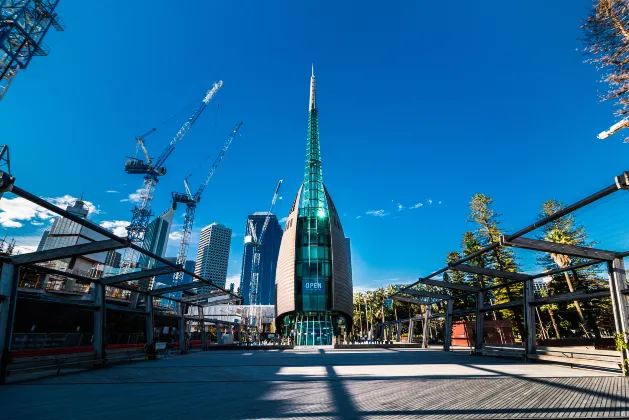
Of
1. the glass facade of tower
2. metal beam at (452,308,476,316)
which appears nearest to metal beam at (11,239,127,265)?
metal beam at (452,308,476,316)

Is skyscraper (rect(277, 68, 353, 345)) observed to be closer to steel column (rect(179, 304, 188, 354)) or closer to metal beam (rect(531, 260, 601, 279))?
steel column (rect(179, 304, 188, 354))

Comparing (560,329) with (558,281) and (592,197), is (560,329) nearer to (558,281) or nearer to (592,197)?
(558,281)

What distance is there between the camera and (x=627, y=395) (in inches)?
238

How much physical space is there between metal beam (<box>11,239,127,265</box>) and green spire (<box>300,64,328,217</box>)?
5047 cm

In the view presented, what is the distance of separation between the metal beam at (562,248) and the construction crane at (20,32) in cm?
4679

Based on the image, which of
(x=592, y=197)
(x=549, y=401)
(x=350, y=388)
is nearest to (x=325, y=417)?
(x=350, y=388)

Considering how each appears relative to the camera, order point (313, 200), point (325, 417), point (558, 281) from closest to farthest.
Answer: point (325, 417)
point (558, 281)
point (313, 200)

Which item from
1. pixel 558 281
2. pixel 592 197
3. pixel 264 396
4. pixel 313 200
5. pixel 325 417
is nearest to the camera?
pixel 325 417

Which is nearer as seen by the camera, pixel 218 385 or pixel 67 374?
pixel 218 385

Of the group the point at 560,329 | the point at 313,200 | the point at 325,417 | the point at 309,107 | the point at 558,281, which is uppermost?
the point at 309,107

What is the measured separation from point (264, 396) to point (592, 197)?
9.60m

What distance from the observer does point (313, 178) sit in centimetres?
6550

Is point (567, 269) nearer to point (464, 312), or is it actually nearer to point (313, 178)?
point (464, 312)

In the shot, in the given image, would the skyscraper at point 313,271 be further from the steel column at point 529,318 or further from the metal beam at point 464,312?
the steel column at point 529,318
